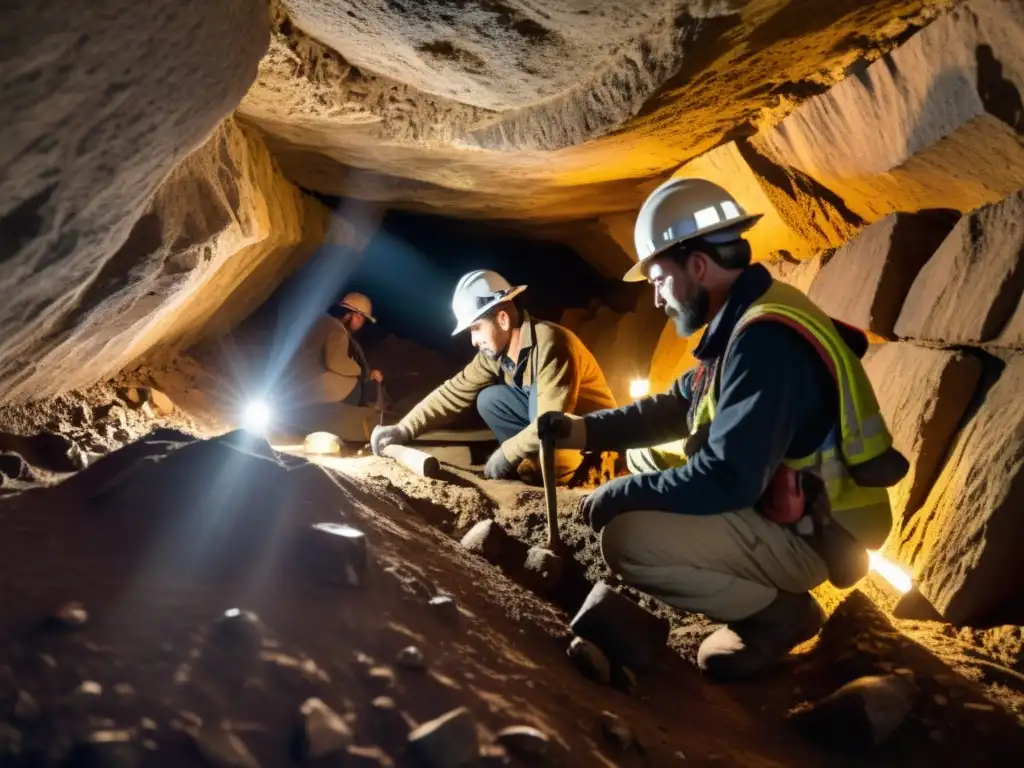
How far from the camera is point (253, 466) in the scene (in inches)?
85.1

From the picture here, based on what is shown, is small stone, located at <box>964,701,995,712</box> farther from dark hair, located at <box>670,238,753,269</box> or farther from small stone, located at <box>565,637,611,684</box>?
dark hair, located at <box>670,238,753,269</box>

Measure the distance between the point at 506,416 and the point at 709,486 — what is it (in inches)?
122

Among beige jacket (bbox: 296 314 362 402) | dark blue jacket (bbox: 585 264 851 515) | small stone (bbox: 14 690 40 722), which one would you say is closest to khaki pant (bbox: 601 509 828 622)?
dark blue jacket (bbox: 585 264 851 515)

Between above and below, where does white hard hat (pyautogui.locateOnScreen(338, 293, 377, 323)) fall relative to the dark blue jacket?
above

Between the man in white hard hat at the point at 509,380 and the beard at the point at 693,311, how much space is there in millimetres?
1665

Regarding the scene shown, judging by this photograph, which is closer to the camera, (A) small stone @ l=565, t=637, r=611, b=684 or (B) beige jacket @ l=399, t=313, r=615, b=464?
(A) small stone @ l=565, t=637, r=611, b=684

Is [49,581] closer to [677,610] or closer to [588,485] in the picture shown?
[677,610]

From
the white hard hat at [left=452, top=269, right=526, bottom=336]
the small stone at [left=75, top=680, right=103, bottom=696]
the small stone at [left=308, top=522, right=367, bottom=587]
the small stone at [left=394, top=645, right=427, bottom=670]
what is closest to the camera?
the small stone at [left=75, top=680, right=103, bottom=696]

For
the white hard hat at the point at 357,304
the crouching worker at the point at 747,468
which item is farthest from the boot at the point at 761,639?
the white hard hat at the point at 357,304

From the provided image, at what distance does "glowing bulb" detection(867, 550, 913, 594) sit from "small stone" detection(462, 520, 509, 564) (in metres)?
1.51

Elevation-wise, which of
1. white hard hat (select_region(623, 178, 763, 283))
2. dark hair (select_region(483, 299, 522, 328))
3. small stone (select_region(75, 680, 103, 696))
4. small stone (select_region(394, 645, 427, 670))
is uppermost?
dark hair (select_region(483, 299, 522, 328))

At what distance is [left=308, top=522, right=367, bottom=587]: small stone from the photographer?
193 cm

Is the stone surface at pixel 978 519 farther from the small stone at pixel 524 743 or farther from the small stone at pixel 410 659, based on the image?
the small stone at pixel 410 659

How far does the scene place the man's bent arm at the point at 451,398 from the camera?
Answer: 17.3ft
